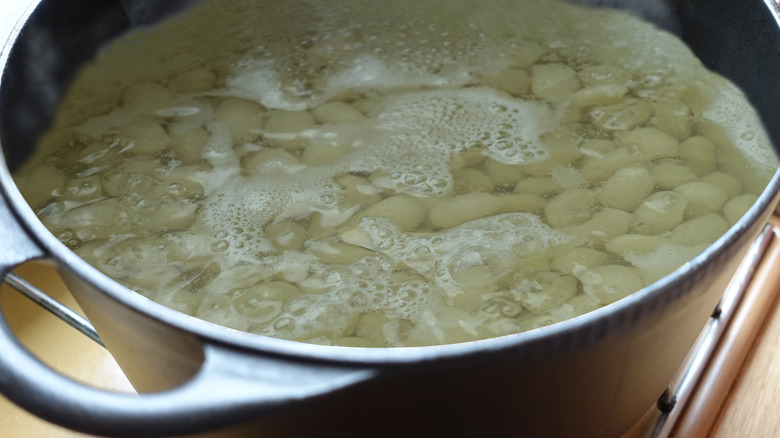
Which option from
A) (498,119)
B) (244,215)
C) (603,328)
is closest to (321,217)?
(244,215)

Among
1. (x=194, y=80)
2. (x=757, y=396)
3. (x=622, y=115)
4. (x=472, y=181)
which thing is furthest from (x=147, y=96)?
(x=757, y=396)

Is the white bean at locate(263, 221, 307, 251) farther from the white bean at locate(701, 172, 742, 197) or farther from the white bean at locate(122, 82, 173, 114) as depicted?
the white bean at locate(701, 172, 742, 197)

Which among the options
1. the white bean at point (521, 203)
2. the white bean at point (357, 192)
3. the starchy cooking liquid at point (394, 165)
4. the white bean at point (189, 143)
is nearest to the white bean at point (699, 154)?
the starchy cooking liquid at point (394, 165)

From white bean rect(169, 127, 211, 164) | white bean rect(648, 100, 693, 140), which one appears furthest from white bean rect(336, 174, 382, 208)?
white bean rect(648, 100, 693, 140)

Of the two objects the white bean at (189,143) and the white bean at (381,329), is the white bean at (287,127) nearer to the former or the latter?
the white bean at (189,143)

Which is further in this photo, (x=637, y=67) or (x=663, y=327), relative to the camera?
(x=637, y=67)

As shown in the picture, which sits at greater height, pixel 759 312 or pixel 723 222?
pixel 723 222

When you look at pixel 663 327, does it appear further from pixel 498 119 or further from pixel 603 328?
pixel 498 119
